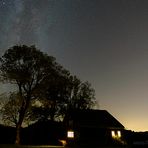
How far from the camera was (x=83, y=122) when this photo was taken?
48.6 metres

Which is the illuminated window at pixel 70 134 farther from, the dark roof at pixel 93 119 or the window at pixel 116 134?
the window at pixel 116 134

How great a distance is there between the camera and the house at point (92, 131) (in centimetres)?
4778

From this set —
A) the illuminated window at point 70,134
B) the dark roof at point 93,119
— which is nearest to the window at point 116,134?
the dark roof at point 93,119

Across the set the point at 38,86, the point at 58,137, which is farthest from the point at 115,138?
the point at 38,86

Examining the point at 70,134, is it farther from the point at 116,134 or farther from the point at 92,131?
the point at 116,134

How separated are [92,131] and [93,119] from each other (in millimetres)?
2607

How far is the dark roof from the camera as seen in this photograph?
48812 millimetres

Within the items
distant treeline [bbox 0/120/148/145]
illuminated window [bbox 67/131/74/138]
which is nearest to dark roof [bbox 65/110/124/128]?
illuminated window [bbox 67/131/74/138]

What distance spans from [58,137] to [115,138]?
39.9 ft

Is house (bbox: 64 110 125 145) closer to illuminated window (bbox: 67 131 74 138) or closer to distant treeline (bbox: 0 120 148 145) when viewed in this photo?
illuminated window (bbox: 67 131 74 138)

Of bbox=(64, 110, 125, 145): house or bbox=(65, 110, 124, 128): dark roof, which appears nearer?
bbox=(64, 110, 125, 145): house

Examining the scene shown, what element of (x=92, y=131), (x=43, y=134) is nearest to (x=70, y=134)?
(x=92, y=131)

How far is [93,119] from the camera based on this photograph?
167ft

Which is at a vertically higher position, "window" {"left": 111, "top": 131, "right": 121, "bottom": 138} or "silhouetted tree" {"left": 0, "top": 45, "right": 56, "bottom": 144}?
"silhouetted tree" {"left": 0, "top": 45, "right": 56, "bottom": 144}
